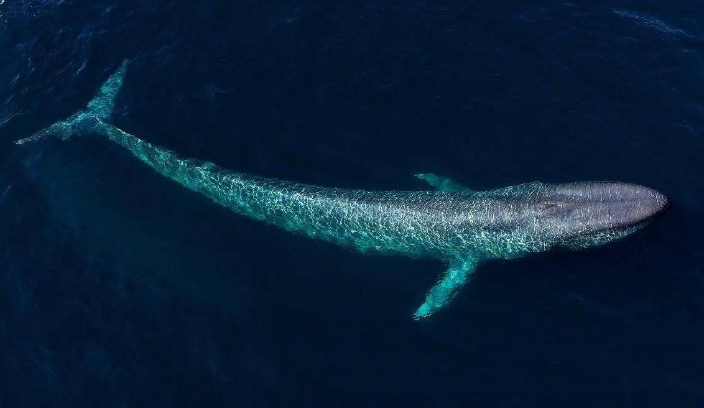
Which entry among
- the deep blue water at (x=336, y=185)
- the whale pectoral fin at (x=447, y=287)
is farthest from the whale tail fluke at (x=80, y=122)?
the whale pectoral fin at (x=447, y=287)

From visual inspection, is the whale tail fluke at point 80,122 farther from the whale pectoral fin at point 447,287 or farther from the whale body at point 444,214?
the whale pectoral fin at point 447,287

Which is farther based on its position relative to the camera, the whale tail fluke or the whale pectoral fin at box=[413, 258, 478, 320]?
the whale tail fluke

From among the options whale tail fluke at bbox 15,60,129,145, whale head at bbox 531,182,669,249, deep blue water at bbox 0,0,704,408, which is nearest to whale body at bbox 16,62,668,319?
whale head at bbox 531,182,669,249

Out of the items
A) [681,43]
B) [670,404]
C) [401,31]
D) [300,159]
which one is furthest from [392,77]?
[670,404]

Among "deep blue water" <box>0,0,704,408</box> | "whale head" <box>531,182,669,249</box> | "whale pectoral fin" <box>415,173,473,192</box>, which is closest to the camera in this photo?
"deep blue water" <box>0,0,704,408</box>

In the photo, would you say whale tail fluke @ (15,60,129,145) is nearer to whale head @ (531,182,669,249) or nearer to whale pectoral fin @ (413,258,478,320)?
whale pectoral fin @ (413,258,478,320)

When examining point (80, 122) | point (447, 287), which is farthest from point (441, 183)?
point (80, 122)

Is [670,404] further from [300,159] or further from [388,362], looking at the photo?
[300,159]
